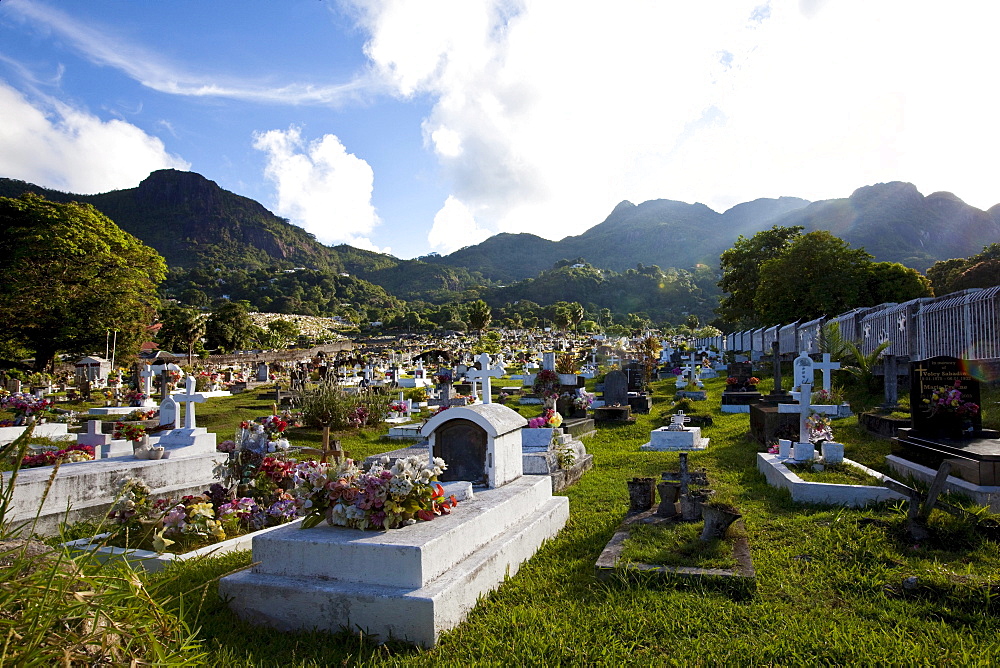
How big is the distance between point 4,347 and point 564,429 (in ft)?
98.5

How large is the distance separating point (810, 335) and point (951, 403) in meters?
16.9

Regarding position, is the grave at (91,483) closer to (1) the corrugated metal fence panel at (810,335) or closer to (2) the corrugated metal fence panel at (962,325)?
(2) the corrugated metal fence panel at (962,325)

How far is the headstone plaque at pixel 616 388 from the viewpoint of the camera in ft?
50.5

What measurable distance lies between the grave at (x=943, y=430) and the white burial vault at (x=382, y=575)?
502 cm

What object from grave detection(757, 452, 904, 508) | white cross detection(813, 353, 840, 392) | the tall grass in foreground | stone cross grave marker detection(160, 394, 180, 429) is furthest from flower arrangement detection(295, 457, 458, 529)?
white cross detection(813, 353, 840, 392)

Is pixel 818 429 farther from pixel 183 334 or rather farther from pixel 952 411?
pixel 183 334

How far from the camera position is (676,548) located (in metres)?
4.85

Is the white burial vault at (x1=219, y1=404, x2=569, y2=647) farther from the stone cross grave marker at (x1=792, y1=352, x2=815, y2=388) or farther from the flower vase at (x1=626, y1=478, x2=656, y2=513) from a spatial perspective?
the stone cross grave marker at (x1=792, y1=352, x2=815, y2=388)

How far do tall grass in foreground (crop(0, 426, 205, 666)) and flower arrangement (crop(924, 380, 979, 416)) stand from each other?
8307 mm

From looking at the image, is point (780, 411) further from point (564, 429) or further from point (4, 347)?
point (4, 347)

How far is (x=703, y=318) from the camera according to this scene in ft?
396

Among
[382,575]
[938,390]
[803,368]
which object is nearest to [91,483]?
[382,575]

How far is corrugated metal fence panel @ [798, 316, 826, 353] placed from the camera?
21453mm

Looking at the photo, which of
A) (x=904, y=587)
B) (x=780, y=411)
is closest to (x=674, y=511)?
(x=904, y=587)
